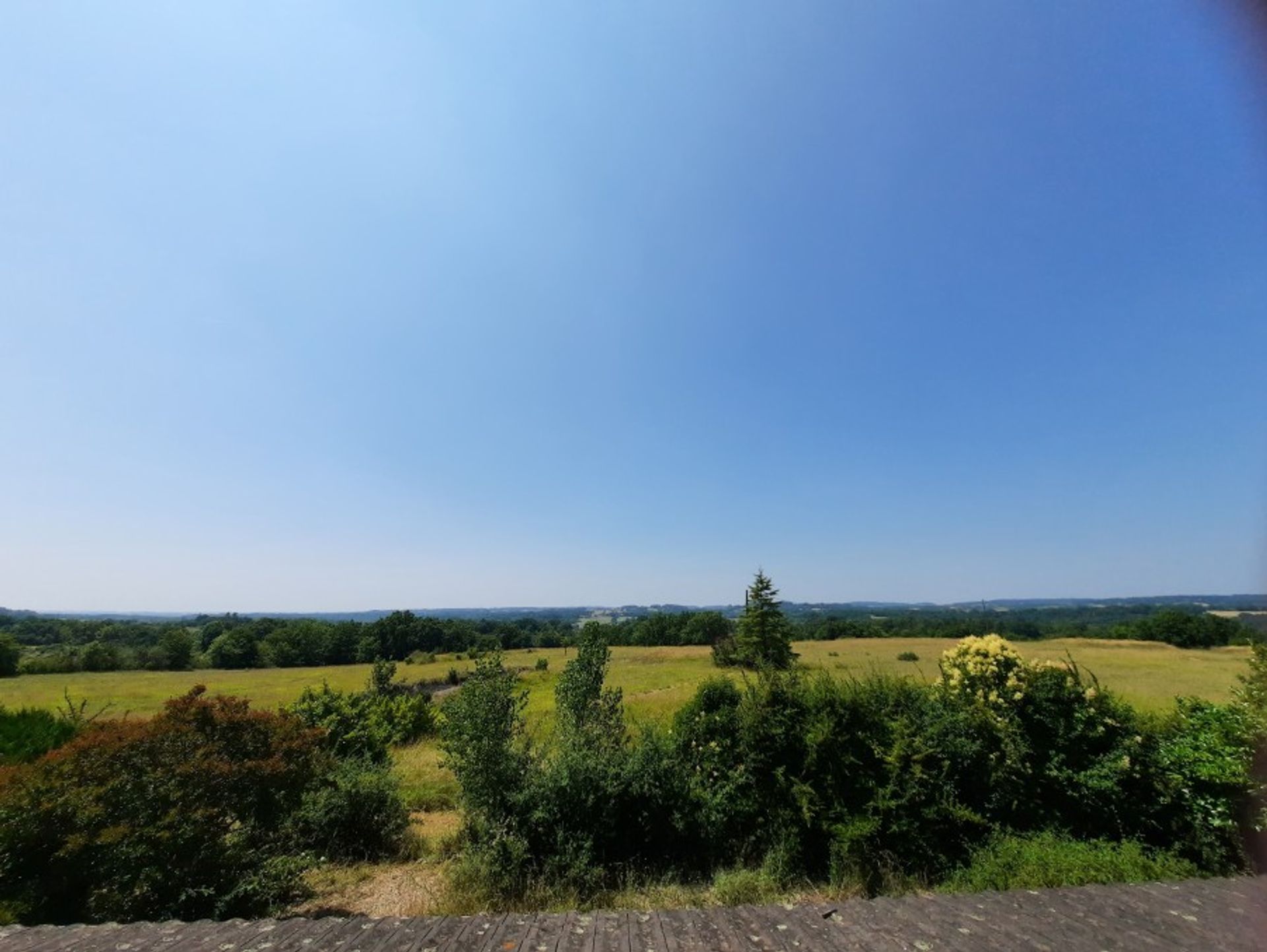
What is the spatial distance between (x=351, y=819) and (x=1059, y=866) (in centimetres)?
1236

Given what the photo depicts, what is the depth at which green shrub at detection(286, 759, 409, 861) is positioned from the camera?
10.7m

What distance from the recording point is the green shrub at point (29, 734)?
11.0 m

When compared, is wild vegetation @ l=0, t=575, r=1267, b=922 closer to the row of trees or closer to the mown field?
the mown field

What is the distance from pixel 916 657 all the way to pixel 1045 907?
50718 millimetres

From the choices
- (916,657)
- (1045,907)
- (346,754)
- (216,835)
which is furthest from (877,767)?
(916,657)

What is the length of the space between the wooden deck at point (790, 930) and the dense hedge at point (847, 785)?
3093mm

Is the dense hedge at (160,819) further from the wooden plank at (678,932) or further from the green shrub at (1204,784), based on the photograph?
the green shrub at (1204,784)

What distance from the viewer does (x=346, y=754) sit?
639 inches

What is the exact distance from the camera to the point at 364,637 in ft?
270

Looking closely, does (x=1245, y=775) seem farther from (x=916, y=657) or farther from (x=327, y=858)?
(x=916, y=657)

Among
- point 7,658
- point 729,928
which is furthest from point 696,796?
point 7,658

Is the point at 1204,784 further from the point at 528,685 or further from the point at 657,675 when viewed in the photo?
the point at 657,675

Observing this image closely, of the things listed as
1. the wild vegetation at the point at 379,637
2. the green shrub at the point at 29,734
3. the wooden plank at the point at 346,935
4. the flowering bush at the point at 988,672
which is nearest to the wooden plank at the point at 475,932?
the wooden plank at the point at 346,935

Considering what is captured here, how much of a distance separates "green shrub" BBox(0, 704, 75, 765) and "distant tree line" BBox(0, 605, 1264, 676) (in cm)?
4984
